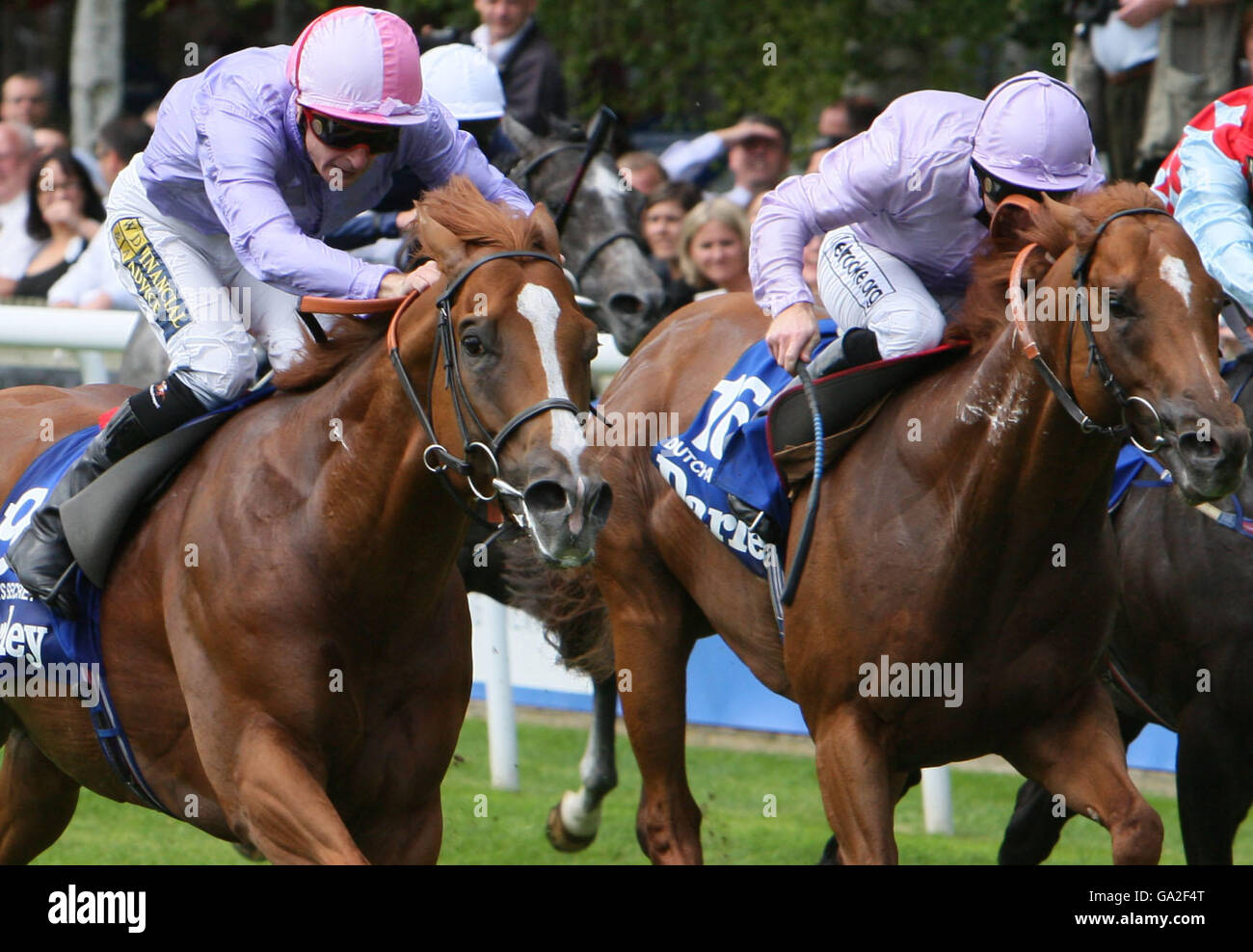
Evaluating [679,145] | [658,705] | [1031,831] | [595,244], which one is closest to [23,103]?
[679,145]

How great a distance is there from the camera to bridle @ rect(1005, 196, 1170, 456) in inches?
153

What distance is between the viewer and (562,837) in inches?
249

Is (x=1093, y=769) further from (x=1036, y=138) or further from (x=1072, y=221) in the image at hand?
(x=1036, y=138)

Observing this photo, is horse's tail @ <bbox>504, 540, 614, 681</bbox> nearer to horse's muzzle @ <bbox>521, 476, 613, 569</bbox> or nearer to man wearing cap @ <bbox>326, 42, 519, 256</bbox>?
man wearing cap @ <bbox>326, 42, 519, 256</bbox>

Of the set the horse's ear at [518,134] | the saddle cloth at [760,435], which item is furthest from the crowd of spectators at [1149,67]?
the saddle cloth at [760,435]

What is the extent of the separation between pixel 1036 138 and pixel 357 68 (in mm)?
1562

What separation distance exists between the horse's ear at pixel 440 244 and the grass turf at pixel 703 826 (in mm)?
2681

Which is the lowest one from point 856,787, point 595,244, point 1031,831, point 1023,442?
point 1031,831

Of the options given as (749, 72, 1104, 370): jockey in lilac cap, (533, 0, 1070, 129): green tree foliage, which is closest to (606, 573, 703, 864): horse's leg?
(749, 72, 1104, 370): jockey in lilac cap

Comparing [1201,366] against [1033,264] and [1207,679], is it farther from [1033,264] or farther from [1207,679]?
[1207,679]

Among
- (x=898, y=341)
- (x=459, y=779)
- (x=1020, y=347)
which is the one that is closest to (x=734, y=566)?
(x=898, y=341)

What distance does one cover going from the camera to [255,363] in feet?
14.9
